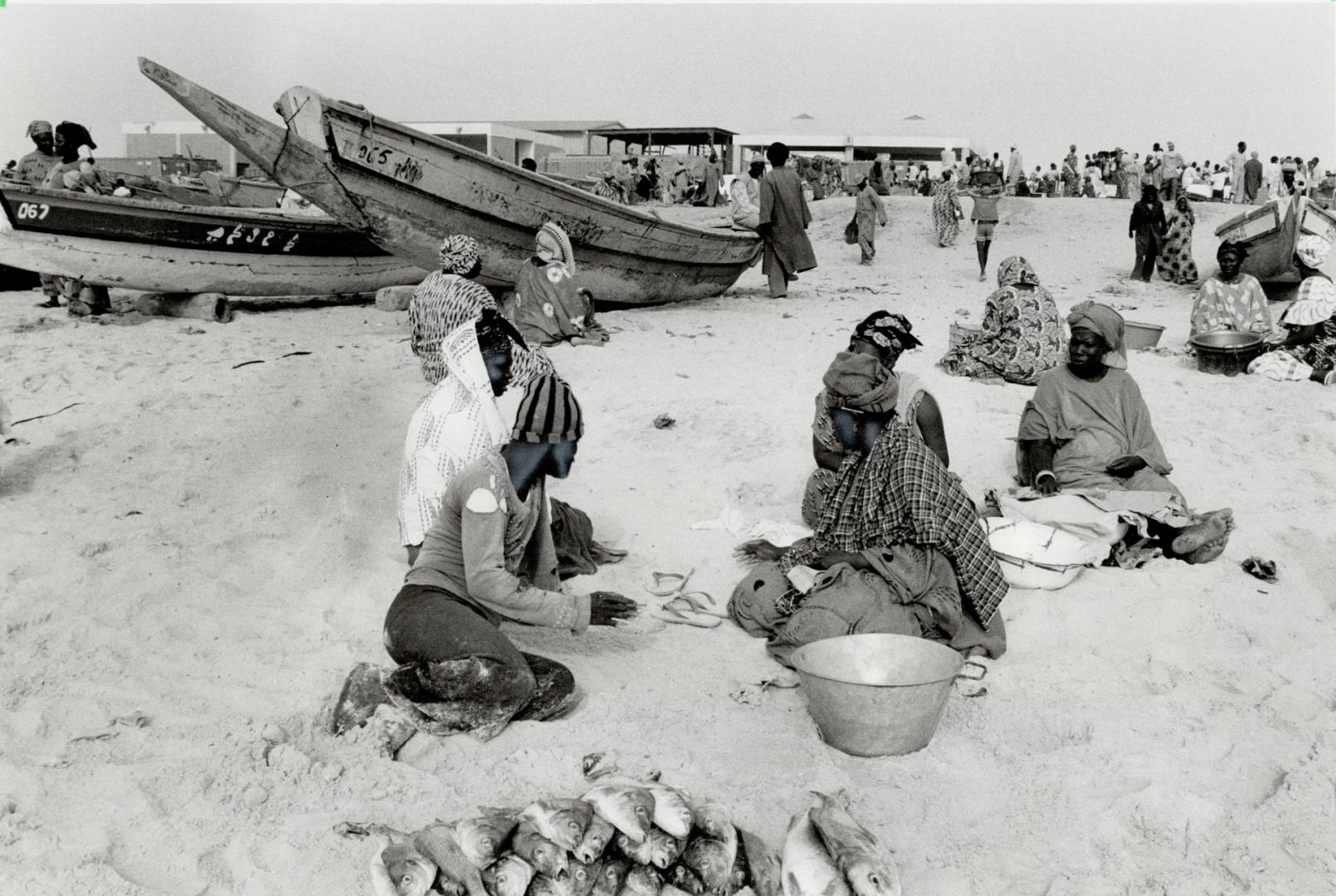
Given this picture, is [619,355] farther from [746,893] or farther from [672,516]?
[746,893]

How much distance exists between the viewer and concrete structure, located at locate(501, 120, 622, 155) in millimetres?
32781

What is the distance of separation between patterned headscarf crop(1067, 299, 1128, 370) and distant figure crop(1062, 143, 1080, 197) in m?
19.4

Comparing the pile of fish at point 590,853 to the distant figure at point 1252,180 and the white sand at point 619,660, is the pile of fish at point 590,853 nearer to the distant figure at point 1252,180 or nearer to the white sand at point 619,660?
the white sand at point 619,660

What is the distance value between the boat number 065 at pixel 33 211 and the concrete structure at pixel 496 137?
70.8 ft

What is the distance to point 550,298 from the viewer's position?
7930mm

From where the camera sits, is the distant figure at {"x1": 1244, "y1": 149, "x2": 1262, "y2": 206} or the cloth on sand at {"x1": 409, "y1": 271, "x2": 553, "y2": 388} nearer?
the cloth on sand at {"x1": 409, "y1": 271, "x2": 553, "y2": 388}

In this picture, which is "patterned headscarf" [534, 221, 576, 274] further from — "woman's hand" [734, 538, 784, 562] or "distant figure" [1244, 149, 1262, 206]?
"distant figure" [1244, 149, 1262, 206]

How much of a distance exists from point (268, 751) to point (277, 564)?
155cm

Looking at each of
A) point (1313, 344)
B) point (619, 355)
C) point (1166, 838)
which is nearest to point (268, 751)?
point (1166, 838)

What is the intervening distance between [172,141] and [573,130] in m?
12.9

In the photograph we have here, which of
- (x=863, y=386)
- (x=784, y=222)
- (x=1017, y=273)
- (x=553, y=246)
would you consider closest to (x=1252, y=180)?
(x=784, y=222)

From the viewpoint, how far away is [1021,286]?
287 inches

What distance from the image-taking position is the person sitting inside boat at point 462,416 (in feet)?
11.2

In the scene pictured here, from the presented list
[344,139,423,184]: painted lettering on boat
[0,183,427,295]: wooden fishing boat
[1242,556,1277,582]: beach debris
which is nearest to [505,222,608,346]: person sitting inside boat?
[344,139,423,184]: painted lettering on boat
